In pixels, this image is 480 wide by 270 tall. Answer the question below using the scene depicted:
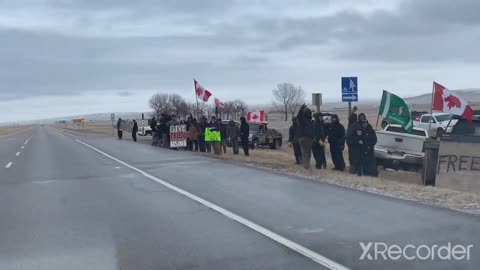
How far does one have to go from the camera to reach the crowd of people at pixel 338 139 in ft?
54.9

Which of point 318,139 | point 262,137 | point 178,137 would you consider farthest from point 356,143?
point 262,137

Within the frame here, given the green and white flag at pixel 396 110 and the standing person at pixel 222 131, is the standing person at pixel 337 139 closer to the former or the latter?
the green and white flag at pixel 396 110

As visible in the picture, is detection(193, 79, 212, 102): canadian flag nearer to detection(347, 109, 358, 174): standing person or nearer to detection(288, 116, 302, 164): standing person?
detection(288, 116, 302, 164): standing person

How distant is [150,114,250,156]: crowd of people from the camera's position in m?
25.1

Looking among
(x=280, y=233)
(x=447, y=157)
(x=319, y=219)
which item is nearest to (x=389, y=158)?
(x=447, y=157)

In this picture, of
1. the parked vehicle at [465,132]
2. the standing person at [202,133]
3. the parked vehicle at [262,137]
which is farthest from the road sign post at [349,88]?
the parked vehicle at [262,137]

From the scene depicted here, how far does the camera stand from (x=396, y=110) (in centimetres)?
1891

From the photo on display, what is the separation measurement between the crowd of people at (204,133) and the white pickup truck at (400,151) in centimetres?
679

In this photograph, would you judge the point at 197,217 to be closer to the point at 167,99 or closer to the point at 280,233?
the point at 280,233

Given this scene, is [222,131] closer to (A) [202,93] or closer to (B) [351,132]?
(A) [202,93]

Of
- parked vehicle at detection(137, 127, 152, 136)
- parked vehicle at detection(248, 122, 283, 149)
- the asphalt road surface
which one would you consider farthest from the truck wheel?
parked vehicle at detection(137, 127, 152, 136)

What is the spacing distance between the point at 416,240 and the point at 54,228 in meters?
5.39

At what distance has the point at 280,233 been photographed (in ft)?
27.3

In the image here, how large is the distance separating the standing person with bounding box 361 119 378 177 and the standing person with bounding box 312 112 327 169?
188 cm
